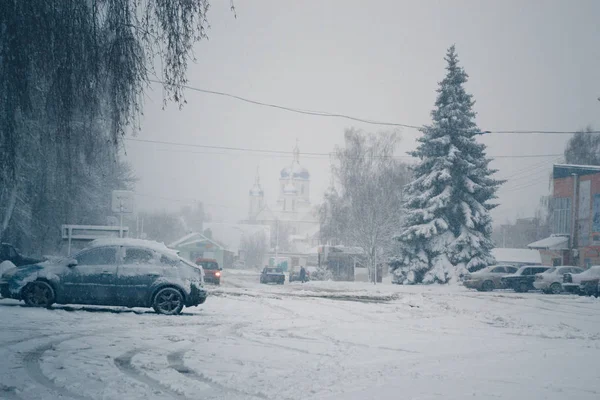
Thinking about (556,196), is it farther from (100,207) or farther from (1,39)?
(1,39)

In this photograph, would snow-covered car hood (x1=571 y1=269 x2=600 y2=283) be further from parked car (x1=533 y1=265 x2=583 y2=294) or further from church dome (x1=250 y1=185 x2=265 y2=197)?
church dome (x1=250 y1=185 x2=265 y2=197)

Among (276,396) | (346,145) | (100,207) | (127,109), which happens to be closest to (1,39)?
(127,109)

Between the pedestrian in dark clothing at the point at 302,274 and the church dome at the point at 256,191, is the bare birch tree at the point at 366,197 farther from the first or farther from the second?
the church dome at the point at 256,191

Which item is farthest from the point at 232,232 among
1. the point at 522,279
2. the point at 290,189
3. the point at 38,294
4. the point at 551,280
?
the point at 38,294

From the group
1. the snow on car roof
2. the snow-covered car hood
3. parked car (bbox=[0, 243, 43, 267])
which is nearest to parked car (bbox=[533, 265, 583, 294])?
the snow-covered car hood

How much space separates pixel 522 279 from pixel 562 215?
2017 cm

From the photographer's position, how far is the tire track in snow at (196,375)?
677cm

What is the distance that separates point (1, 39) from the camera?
7848 mm

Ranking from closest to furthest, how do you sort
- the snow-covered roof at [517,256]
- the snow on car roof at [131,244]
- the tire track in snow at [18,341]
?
the tire track in snow at [18,341], the snow on car roof at [131,244], the snow-covered roof at [517,256]

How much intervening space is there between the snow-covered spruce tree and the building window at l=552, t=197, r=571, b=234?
12479 millimetres

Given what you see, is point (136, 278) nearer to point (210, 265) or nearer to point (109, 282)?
point (109, 282)

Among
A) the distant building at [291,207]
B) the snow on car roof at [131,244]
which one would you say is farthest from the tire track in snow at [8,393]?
the distant building at [291,207]

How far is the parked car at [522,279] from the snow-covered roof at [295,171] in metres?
121

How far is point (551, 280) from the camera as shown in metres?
33.5
